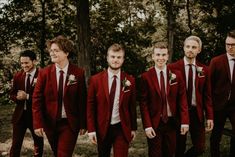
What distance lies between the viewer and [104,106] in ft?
18.2

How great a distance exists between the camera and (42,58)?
28.5 metres

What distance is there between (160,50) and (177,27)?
108ft

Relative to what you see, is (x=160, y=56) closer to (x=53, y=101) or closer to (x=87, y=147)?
(x=53, y=101)

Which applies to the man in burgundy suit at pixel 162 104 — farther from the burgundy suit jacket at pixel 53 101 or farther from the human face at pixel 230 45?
the human face at pixel 230 45

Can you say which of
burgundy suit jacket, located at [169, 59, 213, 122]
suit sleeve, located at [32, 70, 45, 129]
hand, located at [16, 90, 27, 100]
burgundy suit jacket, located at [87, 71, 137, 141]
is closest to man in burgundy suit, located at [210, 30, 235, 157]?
burgundy suit jacket, located at [169, 59, 213, 122]

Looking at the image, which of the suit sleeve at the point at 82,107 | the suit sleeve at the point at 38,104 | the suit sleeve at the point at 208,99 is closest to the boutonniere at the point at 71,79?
the suit sleeve at the point at 82,107

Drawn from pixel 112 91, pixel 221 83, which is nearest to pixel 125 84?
pixel 112 91

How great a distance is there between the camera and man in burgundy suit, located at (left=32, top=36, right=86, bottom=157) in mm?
5602

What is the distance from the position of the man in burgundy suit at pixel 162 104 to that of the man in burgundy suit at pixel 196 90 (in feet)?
1.29

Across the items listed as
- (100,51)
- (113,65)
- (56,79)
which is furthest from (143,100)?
(100,51)

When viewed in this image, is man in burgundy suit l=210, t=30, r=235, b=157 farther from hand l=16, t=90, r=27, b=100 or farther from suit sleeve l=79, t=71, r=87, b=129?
hand l=16, t=90, r=27, b=100

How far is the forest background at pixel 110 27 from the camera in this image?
2678cm

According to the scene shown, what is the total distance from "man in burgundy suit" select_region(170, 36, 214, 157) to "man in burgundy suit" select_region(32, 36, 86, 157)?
66.9 inches

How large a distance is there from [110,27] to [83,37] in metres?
17.0
